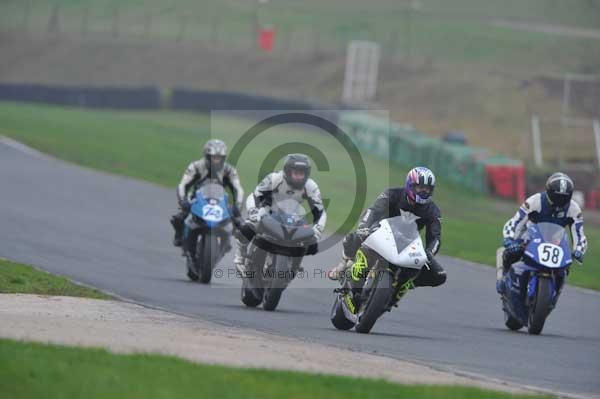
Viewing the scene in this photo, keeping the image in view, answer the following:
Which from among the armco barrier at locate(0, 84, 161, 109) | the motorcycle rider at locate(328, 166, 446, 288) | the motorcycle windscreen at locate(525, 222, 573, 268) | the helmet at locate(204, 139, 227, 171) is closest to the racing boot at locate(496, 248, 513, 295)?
the motorcycle windscreen at locate(525, 222, 573, 268)

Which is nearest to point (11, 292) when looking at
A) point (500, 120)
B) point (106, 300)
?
point (106, 300)

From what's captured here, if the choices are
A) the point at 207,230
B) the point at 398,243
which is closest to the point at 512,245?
the point at 398,243

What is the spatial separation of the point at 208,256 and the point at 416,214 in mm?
4896

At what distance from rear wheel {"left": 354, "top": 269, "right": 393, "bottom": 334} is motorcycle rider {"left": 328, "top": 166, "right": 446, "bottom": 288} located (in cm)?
38

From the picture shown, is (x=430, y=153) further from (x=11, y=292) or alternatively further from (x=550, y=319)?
(x=11, y=292)

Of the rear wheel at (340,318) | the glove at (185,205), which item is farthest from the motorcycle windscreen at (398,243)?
the glove at (185,205)

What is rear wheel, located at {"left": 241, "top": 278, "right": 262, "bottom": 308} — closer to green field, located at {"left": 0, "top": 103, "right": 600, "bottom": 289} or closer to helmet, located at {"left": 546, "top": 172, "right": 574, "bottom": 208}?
helmet, located at {"left": 546, "top": 172, "right": 574, "bottom": 208}

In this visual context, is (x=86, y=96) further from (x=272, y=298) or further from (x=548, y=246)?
(x=548, y=246)

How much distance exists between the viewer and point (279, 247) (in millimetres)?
13992

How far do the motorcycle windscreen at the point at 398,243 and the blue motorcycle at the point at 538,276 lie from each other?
1.97m

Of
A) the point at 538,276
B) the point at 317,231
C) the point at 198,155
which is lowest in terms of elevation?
the point at 198,155

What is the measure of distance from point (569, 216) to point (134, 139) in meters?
25.3

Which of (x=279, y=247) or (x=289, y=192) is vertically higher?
(x=289, y=192)

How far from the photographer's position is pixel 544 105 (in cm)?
4462
